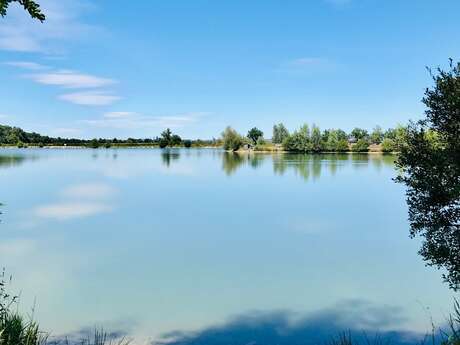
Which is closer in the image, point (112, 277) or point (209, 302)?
point (209, 302)

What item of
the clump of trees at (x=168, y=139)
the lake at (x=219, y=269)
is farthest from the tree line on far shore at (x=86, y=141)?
the lake at (x=219, y=269)

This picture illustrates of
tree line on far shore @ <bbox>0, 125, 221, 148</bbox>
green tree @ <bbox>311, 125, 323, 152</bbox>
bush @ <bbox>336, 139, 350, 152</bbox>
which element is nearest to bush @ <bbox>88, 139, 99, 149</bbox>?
tree line on far shore @ <bbox>0, 125, 221, 148</bbox>

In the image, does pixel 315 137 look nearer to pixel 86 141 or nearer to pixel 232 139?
pixel 232 139

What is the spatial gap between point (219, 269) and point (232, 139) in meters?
115

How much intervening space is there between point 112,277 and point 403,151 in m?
7.75

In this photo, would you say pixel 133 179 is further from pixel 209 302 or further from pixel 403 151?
pixel 403 151

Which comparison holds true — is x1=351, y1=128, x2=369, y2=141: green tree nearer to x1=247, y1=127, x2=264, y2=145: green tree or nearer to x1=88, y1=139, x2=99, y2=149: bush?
x1=247, y1=127, x2=264, y2=145: green tree

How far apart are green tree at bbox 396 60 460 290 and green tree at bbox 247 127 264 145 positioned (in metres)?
142

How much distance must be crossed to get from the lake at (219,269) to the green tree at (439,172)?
221 centimetres

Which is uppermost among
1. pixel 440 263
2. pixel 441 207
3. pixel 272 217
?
pixel 441 207

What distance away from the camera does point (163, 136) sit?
6654 inches

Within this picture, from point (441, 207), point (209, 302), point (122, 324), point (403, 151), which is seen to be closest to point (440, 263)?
point (441, 207)

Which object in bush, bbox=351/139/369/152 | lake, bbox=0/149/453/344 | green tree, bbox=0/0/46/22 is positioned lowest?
lake, bbox=0/149/453/344

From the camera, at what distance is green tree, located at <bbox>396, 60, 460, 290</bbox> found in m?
6.10
